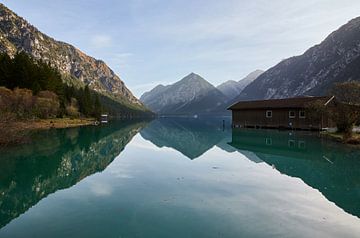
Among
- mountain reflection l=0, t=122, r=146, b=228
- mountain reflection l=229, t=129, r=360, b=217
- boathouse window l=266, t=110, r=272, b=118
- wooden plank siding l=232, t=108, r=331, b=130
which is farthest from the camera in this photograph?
boathouse window l=266, t=110, r=272, b=118

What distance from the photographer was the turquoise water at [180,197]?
9.62m

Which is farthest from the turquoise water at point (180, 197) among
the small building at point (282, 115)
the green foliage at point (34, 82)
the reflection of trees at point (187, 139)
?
the green foliage at point (34, 82)

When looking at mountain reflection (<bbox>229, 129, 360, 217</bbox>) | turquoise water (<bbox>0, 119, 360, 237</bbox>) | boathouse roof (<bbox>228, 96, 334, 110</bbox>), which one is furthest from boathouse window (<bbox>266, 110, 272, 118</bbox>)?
Result: turquoise water (<bbox>0, 119, 360, 237</bbox>)

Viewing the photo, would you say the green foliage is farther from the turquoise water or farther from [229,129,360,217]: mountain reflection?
[229,129,360,217]: mountain reflection

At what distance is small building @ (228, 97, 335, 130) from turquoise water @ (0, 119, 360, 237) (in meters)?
28.4

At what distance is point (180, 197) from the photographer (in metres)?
13.4

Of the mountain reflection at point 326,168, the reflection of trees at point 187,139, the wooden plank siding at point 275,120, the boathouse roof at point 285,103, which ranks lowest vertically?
the reflection of trees at point 187,139

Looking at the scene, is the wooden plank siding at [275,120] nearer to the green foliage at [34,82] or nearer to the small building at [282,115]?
the small building at [282,115]

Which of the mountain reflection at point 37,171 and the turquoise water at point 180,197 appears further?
the mountain reflection at point 37,171

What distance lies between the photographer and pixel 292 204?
1248cm

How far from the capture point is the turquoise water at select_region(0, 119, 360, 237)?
379 inches

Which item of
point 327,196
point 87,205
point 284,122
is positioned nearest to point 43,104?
point 284,122

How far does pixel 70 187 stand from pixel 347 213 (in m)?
12.8

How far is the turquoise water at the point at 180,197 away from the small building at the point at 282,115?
28442 millimetres
